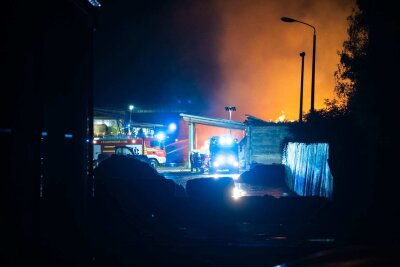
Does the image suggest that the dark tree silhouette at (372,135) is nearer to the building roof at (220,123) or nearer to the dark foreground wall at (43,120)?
the dark foreground wall at (43,120)

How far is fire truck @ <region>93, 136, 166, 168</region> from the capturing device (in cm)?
2477

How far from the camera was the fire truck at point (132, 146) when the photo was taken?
24766mm

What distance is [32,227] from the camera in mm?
4293

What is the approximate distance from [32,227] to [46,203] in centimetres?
135

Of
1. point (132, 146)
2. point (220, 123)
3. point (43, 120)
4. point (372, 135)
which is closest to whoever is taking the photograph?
point (43, 120)

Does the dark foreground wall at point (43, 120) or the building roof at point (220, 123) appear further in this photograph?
the building roof at point (220, 123)

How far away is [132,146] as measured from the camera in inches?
1019

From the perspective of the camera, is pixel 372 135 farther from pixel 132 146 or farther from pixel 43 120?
pixel 132 146

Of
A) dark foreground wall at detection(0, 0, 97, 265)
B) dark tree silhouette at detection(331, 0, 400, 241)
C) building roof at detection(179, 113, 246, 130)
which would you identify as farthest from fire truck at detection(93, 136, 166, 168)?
dark foreground wall at detection(0, 0, 97, 265)

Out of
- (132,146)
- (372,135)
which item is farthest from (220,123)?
(372,135)

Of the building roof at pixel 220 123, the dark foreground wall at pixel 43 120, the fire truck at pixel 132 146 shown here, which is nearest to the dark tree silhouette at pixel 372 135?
the dark foreground wall at pixel 43 120

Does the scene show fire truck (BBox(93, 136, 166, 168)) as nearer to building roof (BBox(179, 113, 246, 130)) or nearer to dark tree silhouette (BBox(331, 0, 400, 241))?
building roof (BBox(179, 113, 246, 130))

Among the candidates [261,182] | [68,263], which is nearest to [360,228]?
[68,263]

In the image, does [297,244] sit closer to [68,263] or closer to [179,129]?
[68,263]
